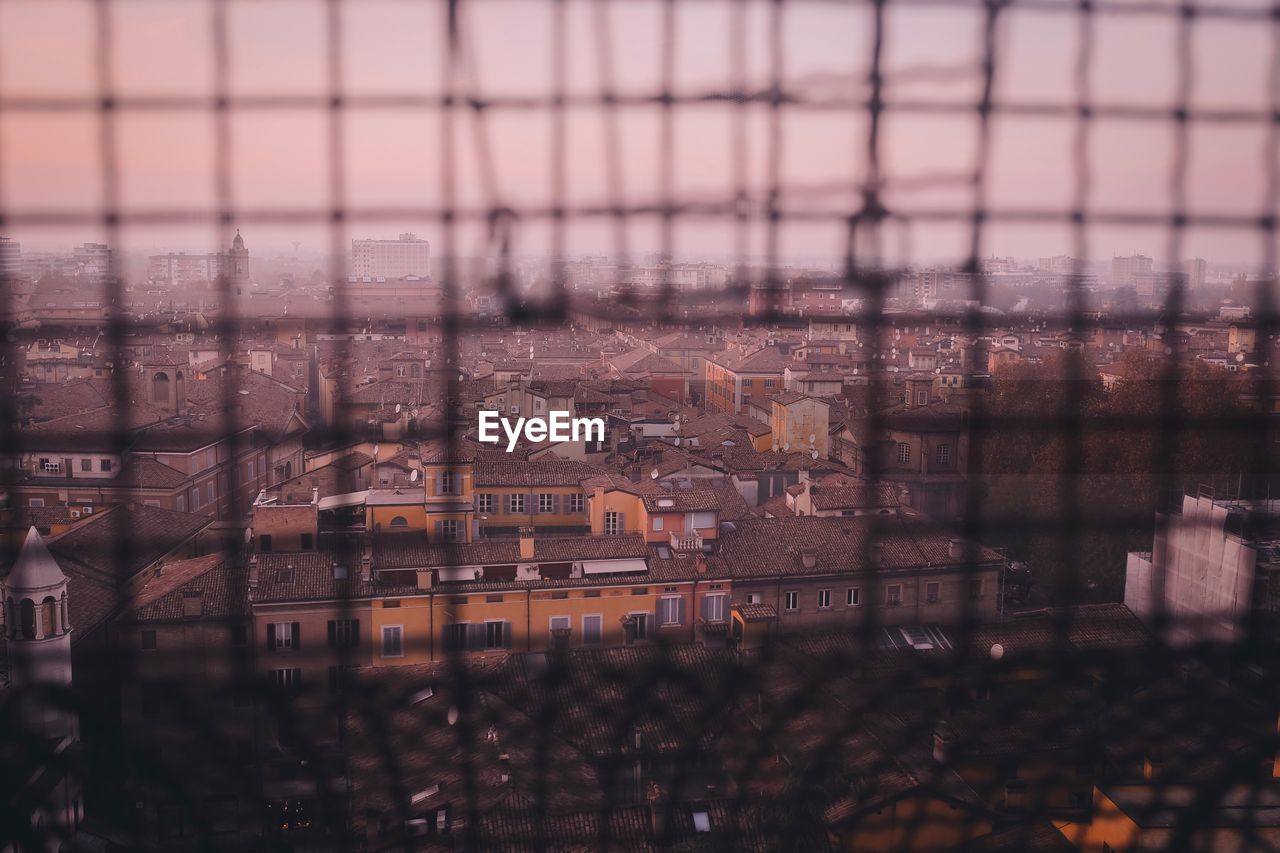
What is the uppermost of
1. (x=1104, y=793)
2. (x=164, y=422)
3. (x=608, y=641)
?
(x=164, y=422)

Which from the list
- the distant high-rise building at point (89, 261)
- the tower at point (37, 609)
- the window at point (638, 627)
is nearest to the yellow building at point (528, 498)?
the window at point (638, 627)

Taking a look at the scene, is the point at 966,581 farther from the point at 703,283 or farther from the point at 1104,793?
the point at 703,283

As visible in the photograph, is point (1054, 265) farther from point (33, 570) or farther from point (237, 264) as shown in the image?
point (33, 570)

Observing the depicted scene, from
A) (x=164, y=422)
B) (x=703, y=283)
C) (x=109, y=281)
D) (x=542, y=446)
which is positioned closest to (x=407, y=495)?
(x=164, y=422)

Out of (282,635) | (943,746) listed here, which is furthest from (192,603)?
(943,746)

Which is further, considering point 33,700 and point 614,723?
point 614,723

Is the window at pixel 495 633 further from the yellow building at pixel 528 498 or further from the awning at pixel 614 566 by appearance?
the yellow building at pixel 528 498

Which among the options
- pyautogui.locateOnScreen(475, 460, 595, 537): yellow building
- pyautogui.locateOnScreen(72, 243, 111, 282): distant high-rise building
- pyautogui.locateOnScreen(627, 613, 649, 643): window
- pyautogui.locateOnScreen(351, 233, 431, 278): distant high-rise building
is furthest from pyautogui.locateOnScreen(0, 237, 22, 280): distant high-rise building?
pyautogui.locateOnScreen(475, 460, 595, 537): yellow building

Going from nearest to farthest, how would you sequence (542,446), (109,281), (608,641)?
(109,281), (608,641), (542,446)
